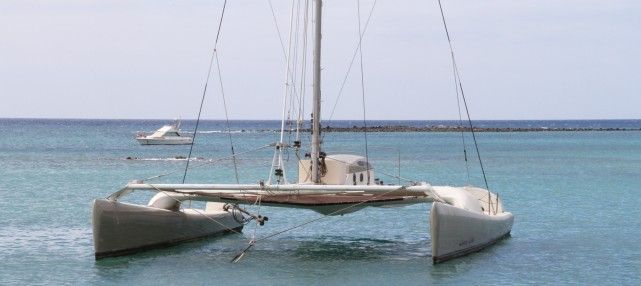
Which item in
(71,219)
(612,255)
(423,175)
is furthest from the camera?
(423,175)

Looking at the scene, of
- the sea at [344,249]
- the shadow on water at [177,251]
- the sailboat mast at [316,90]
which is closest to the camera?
the sea at [344,249]

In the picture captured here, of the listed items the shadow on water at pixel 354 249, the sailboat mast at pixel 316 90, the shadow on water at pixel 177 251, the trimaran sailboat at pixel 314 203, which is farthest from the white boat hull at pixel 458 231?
the shadow on water at pixel 177 251

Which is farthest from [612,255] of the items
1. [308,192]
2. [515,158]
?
[515,158]

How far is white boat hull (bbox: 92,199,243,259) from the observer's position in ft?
65.6

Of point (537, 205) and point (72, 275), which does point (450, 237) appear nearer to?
point (72, 275)

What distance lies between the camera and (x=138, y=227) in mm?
20797

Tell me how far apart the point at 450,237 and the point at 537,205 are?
14961 mm

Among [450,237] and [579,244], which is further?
[579,244]

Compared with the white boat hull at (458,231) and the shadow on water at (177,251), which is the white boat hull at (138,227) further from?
the white boat hull at (458,231)

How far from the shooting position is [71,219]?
28172 millimetres

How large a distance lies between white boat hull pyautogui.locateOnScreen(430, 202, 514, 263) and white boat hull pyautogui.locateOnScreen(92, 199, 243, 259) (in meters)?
5.40

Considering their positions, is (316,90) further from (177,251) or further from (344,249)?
(177,251)

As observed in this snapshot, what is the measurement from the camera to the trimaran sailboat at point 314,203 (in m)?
19.5

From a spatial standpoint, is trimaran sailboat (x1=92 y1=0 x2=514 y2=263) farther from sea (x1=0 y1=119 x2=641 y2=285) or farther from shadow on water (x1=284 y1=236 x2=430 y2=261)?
shadow on water (x1=284 y1=236 x2=430 y2=261)
